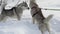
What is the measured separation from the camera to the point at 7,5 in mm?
941

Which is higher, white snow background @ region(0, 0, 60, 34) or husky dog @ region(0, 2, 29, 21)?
husky dog @ region(0, 2, 29, 21)

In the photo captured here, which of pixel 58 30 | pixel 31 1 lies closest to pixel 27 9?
pixel 31 1

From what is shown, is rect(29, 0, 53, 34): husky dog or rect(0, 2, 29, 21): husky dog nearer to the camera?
rect(29, 0, 53, 34): husky dog

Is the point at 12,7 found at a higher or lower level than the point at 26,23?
higher

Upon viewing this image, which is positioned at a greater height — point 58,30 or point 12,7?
point 12,7

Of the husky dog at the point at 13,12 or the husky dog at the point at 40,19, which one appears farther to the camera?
the husky dog at the point at 13,12

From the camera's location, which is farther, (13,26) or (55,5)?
(55,5)

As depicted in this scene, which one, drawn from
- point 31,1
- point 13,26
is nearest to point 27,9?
point 31,1

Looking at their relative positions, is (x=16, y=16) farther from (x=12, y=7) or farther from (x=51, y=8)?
(x=51, y=8)

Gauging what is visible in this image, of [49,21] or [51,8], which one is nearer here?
[49,21]

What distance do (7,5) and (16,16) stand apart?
13cm

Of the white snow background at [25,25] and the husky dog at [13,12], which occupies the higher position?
the husky dog at [13,12]

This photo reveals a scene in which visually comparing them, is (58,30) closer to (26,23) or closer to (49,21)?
(49,21)

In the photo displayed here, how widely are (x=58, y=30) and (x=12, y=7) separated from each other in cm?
38
